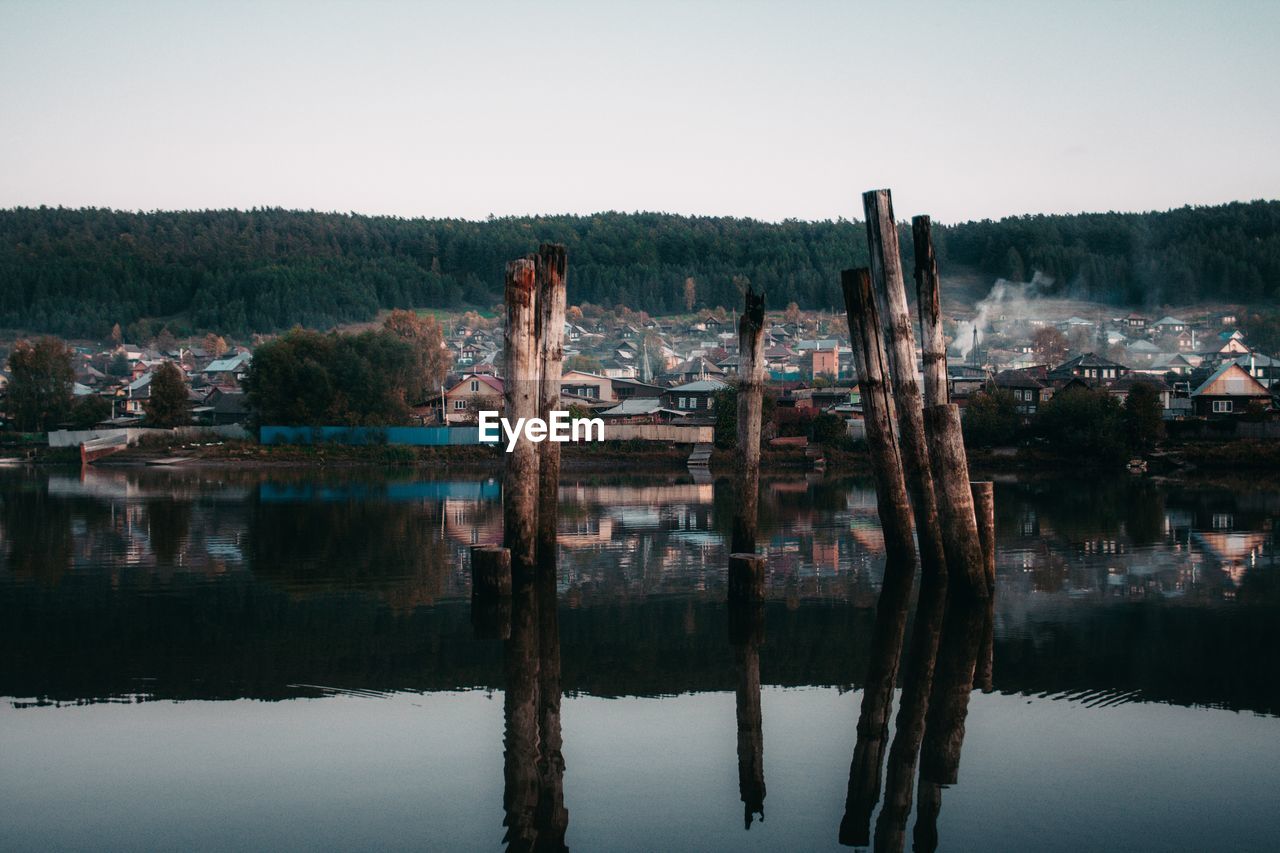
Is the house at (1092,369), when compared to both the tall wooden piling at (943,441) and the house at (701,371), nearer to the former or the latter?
the house at (701,371)

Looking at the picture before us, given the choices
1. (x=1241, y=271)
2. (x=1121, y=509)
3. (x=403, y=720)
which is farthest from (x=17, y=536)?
(x=1241, y=271)

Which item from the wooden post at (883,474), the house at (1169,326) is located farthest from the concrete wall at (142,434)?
the house at (1169,326)

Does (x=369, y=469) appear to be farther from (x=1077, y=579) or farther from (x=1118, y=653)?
(x=1118, y=653)

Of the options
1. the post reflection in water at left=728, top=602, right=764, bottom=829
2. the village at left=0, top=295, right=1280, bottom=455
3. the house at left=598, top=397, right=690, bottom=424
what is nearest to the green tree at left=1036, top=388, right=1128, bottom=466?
the village at left=0, top=295, right=1280, bottom=455

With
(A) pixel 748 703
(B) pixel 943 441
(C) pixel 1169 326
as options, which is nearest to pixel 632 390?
(B) pixel 943 441

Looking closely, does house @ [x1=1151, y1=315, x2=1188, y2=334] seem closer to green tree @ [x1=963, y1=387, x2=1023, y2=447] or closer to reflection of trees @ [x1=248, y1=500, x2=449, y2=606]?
green tree @ [x1=963, y1=387, x2=1023, y2=447]

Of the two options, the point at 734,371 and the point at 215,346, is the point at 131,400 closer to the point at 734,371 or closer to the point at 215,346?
the point at 734,371
